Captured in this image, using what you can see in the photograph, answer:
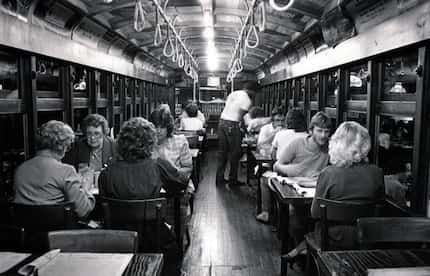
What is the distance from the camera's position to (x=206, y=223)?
5.01 metres

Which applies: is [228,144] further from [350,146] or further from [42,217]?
[42,217]

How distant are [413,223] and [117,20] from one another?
178 inches

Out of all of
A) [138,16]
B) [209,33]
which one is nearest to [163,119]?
[138,16]

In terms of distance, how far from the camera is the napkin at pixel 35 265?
1.29 m

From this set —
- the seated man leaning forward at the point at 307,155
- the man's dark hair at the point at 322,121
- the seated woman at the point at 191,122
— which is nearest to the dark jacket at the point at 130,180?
the seated man leaning forward at the point at 307,155

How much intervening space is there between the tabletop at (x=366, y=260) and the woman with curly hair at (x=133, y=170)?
137 cm

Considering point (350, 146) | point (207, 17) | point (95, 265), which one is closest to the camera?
point (95, 265)

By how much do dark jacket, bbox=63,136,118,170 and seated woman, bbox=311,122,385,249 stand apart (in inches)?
83.3

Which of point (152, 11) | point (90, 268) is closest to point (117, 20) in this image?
point (152, 11)

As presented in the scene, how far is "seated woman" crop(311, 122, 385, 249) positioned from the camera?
2727 mm

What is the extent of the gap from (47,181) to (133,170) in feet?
1.84

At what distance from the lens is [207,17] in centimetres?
609

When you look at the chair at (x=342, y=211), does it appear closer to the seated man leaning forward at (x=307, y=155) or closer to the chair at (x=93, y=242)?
the seated man leaning forward at (x=307, y=155)

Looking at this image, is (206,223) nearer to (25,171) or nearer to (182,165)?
(182,165)
